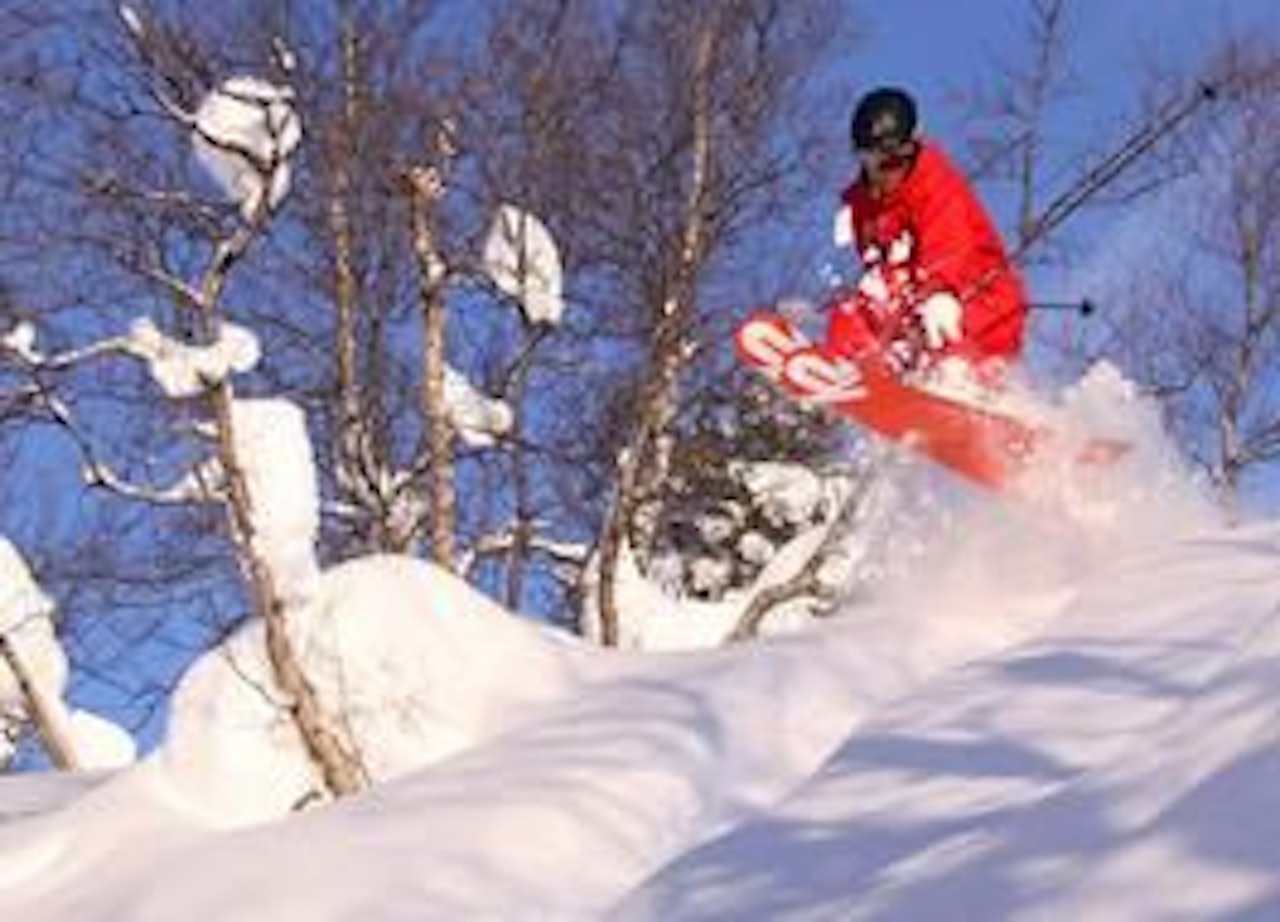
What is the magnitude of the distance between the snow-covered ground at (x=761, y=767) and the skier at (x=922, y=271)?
2.53 ft

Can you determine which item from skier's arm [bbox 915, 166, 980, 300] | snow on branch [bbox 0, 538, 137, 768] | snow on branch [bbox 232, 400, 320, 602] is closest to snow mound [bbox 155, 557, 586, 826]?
snow on branch [bbox 232, 400, 320, 602]

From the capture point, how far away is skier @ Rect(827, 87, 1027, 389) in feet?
30.1

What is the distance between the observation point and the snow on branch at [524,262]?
11516 millimetres

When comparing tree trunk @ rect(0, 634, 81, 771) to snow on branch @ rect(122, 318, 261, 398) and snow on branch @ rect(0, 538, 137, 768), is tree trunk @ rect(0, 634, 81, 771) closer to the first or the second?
snow on branch @ rect(0, 538, 137, 768)

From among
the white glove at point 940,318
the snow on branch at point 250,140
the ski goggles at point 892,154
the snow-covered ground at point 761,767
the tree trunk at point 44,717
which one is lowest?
the tree trunk at point 44,717

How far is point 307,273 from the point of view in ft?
42.4

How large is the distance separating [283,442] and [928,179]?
2972mm

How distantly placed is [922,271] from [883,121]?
646 mm

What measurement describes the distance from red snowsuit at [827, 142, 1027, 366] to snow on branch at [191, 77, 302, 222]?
2.77 m

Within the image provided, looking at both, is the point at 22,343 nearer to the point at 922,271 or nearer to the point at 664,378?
the point at 922,271

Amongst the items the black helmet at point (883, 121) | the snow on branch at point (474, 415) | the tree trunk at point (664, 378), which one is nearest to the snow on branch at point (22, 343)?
the black helmet at point (883, 121)

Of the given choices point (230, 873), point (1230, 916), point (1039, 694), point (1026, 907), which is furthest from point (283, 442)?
point (1230, 916)

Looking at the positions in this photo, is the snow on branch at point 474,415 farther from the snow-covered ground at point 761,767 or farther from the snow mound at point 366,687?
the snow mound at point 366,687

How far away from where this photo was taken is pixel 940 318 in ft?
30.0
